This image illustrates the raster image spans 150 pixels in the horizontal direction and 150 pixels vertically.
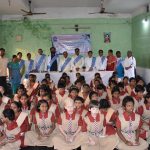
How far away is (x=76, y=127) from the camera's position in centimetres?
390

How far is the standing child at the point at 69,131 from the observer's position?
364 cm

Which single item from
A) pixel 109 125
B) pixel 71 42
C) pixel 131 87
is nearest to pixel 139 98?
pixel 109 125

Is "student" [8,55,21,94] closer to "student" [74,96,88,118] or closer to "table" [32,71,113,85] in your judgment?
"table" [32,71,113,85]

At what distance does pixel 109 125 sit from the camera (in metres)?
3.91

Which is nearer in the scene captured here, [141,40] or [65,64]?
[65,64]

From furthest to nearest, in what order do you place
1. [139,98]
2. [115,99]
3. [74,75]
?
[74,75] < [115,99] < [139,98]

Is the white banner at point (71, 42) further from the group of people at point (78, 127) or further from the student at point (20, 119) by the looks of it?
the student at point (20, 119)

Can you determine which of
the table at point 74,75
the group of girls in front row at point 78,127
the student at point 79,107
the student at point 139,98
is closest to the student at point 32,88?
the table at point 74,75

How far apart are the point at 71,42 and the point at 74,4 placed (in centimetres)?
133

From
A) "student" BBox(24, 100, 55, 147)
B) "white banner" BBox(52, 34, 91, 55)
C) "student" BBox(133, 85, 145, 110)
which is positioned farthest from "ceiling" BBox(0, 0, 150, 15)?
"student" BBox(24, 100, 55, 147)

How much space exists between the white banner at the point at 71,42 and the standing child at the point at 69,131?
6.56 metres

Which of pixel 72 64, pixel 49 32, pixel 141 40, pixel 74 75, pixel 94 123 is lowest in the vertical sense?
pixel 94 123

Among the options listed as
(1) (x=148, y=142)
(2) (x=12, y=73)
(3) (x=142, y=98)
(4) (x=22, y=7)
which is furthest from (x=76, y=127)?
(4) (x=22, y=7)

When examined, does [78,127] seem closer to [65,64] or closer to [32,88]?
[32,88]
